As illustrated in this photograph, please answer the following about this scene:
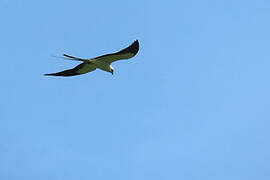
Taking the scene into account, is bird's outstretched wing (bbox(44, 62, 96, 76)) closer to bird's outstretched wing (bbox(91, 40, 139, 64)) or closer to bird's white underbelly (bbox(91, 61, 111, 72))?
bird's white underbelly (bbox(91, 61, 111, 72))

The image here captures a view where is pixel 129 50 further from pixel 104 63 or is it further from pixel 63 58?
pixel 63 58

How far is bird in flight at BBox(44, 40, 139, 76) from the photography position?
2760cm

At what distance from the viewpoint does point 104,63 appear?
2986 cm

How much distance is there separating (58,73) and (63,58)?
21.9 ft

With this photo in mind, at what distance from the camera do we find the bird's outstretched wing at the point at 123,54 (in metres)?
27.4

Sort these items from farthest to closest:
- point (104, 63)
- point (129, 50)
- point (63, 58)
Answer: point (104, 63) < point (129, 50) < point (63, 58)

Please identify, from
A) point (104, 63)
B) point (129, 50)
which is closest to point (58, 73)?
point (104, 63)

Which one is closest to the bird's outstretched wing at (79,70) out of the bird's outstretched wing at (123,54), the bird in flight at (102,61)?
the bird in flight at (102,61)

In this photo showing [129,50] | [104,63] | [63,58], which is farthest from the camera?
[104,63]

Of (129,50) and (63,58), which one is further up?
(129,50)

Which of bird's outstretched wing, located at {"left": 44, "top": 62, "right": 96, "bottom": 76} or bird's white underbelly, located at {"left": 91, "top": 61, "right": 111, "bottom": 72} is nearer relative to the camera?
bird's white underbelly, located at {"left": 91, "top": 61, "right": 111, "bottom": 72}

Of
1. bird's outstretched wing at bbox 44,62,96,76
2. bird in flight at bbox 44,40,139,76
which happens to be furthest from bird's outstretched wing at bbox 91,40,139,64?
bird's outstretched wing at bbox 44,62,96,76

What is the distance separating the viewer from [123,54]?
28375mm

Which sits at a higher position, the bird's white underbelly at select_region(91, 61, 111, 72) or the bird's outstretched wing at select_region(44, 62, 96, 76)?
the bird's outstretched wing at select_region(44, 62, 96, 76)
